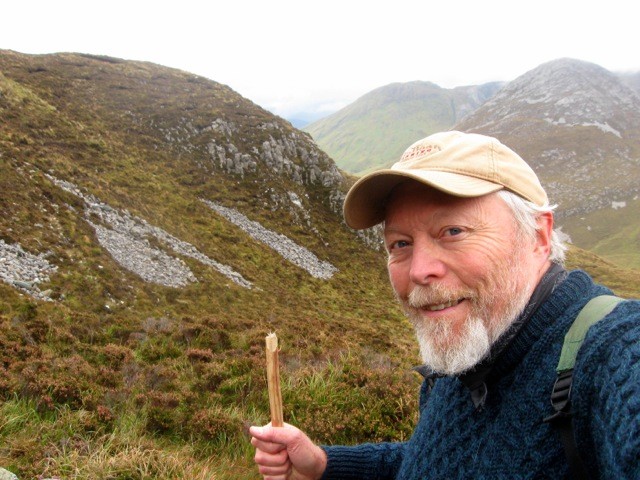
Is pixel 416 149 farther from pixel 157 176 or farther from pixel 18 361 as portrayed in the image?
pixel 157 176

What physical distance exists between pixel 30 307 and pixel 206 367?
7.03 m

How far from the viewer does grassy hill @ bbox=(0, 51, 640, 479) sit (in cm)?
576

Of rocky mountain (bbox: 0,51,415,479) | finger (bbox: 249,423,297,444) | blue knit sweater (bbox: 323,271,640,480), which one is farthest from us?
rocky mountain (bbox: 0,51,415,479)

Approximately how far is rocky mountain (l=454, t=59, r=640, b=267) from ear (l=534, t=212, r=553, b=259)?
329ft

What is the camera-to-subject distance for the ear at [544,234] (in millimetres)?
1970

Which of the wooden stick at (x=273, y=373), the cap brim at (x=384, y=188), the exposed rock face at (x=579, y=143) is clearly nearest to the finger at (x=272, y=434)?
the wooden stick at (x=273, y=373)

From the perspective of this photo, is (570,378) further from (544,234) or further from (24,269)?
(24,269)

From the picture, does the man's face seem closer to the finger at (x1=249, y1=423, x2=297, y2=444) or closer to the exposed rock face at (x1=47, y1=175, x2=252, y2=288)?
the finger at (x1=249, y1=423, x2=297, y2=444)

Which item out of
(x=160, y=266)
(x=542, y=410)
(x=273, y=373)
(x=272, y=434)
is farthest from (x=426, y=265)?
(x=160, y=266)

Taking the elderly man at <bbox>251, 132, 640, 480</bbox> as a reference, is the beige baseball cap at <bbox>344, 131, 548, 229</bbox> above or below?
above

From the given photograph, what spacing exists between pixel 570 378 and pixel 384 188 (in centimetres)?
127

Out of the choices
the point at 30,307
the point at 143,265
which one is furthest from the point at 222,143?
the point at 30,307

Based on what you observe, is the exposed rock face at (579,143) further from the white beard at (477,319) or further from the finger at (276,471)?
the finger at (276,471)

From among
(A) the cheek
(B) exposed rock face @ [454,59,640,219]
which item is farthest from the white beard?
(B) exposed rock face @ [454,59,640,219]
